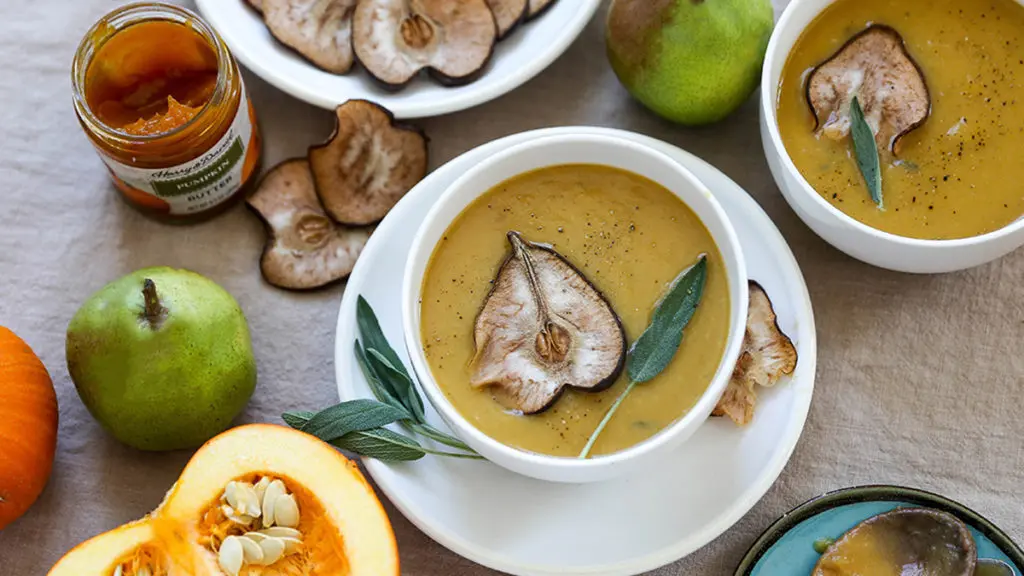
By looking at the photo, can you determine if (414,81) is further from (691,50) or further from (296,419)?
(296,419)

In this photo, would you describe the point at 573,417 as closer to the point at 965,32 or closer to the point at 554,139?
the point at 554,139

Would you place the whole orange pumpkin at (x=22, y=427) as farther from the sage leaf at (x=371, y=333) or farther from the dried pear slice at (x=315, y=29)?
the dried pear slice at (x=315, y=29)

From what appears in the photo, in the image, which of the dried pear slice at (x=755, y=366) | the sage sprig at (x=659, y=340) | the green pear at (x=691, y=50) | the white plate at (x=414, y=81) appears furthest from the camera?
the white plate at (x=414, y=81)

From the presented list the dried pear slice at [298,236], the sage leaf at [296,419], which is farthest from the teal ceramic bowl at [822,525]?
the dried pear slice at [298,236]

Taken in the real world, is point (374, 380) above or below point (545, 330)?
below

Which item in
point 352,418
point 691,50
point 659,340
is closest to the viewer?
point 659,340

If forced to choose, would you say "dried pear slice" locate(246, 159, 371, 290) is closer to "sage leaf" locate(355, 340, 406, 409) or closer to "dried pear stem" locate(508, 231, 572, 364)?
"sage leaf" locate(355, 340, 406, 409)

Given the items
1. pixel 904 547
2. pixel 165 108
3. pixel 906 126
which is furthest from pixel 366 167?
pixel 904 547

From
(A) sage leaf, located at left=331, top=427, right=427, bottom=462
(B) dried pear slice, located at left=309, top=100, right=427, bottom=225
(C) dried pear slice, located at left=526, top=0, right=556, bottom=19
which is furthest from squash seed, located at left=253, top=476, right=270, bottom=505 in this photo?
(C) dried pear slice, located at left=526, top=0, right=556, bottom=19

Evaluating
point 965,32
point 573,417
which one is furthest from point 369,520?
point 965,32
